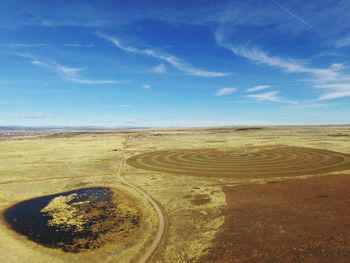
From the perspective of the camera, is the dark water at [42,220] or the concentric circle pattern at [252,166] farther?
the concentric circle pattern at [252,166]

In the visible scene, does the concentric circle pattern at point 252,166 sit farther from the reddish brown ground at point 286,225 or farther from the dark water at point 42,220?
the dark water at point 42,220

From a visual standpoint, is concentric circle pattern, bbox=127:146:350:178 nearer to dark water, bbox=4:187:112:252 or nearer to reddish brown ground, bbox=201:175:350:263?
reddish brown ground, bbox=201:175:350:263

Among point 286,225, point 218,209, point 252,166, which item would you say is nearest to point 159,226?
point 218,209

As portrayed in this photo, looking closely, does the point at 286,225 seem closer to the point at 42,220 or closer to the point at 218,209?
the point at 218,209

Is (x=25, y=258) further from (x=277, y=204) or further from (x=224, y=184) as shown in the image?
(x=224, y=184)

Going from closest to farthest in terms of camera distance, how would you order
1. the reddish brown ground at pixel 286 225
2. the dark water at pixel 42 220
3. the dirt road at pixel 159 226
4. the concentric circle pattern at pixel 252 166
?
the reddish brown ground at pixel 286 225 < the dirt road at pixel 159 226 < the dark water at pixel 42 220 < the concentric circle pattern at pixel 252 166

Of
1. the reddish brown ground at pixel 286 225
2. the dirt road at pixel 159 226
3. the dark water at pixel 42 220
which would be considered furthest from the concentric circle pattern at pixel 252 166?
the dark water at pixel 42 220
